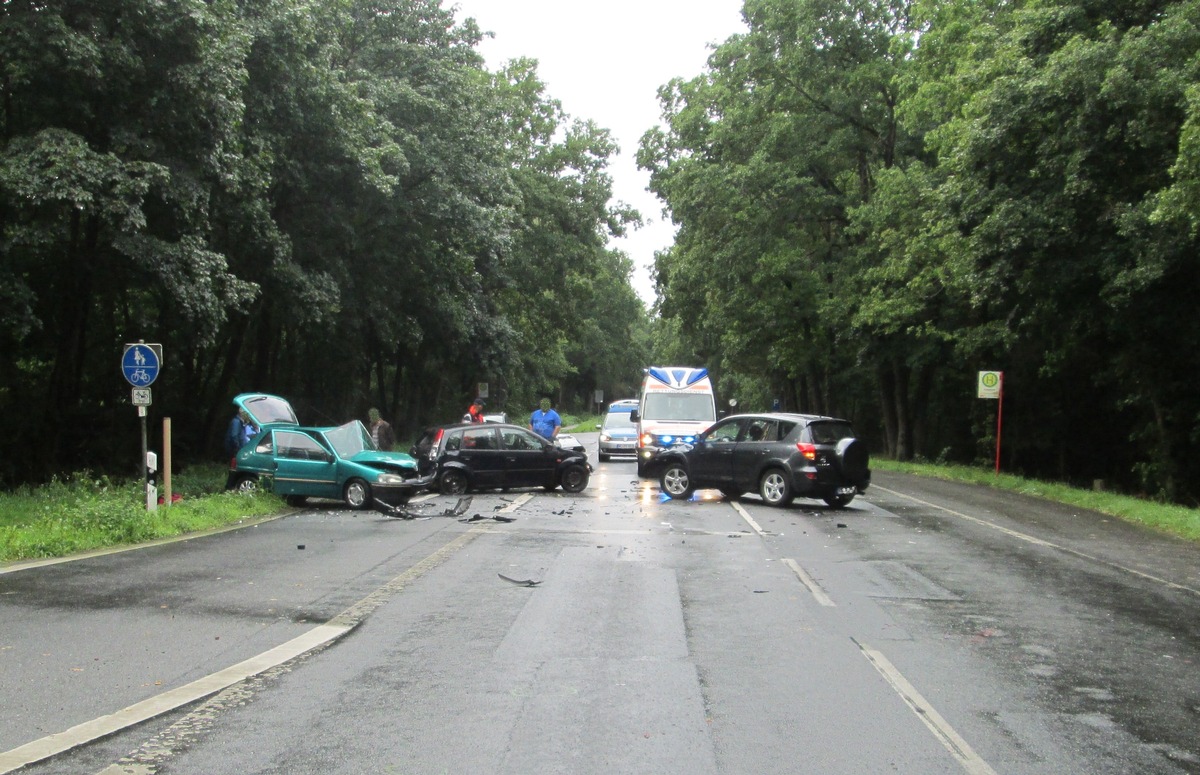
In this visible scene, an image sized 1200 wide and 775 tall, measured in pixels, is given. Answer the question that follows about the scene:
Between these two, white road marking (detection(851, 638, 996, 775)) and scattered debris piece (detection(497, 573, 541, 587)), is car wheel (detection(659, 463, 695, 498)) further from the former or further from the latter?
white road marking (detection(851, 638, 996, 775))

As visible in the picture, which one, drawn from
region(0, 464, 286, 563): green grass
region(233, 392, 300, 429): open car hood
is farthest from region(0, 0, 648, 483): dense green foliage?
region(0, 464, 286, 563): green grass

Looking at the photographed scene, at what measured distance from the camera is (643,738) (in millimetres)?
6008

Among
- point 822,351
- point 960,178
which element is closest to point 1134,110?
point 960,178

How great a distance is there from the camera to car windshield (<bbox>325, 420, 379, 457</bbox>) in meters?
20.2

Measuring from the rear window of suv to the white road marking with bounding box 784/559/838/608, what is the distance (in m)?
7.21

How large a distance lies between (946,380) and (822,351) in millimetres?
5573

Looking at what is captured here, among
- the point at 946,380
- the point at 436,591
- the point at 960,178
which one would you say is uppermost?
the point at 960,178

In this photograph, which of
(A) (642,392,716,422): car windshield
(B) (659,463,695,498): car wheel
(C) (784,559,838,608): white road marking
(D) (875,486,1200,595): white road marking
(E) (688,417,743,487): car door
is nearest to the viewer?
(C) (784,559,838,608): white road marking

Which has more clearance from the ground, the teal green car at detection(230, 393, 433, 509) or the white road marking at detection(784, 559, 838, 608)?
the teal green car at detection(230, 393, 433, 509)

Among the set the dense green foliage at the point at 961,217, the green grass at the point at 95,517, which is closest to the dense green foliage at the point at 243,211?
the green grass at the point at 95,517

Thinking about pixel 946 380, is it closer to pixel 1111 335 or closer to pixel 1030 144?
pixel 1111 335

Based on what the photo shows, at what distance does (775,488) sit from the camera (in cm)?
2041

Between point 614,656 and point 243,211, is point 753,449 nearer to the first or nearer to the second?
point 243,211

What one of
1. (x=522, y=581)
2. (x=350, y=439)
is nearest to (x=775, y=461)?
(x=350, y=439)
